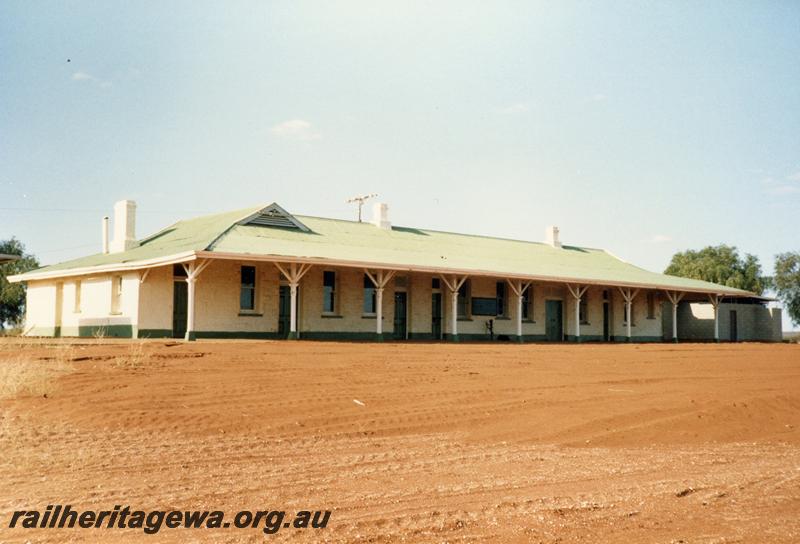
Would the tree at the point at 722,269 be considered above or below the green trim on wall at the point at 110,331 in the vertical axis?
above

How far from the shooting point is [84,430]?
888cm

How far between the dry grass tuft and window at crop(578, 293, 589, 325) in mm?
24000

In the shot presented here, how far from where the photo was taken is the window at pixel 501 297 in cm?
3062

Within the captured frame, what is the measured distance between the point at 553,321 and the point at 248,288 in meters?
14.3

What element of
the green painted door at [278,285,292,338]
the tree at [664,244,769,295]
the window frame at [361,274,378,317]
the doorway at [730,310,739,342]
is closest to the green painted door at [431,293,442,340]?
the window frame at [361,274,378,317]

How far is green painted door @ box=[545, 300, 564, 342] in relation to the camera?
106 feet

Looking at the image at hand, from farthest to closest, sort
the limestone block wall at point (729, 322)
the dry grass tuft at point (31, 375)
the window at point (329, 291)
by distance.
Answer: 1. the limestone block wall at point (729, 322)
2. the window at point (329, 291)
3. the dry grass tuft at point (31, 375)

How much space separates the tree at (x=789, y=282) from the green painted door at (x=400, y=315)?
185 feet

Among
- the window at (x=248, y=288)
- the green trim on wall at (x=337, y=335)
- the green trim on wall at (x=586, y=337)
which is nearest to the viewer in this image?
the window at (x=248, y=288)

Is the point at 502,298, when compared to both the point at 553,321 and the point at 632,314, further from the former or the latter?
the point at 632,314

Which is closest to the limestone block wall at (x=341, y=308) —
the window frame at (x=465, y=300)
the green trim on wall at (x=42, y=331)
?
the window frame at (x=465, y=300)

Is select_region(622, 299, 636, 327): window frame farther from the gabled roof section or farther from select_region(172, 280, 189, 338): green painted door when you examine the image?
select_region(172, 280, 189, 338): green painted door

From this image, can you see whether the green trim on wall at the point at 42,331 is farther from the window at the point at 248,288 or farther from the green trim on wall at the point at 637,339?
the green trim on wall at the point at 637,339

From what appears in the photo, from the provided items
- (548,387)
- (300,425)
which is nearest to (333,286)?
(548,387)
